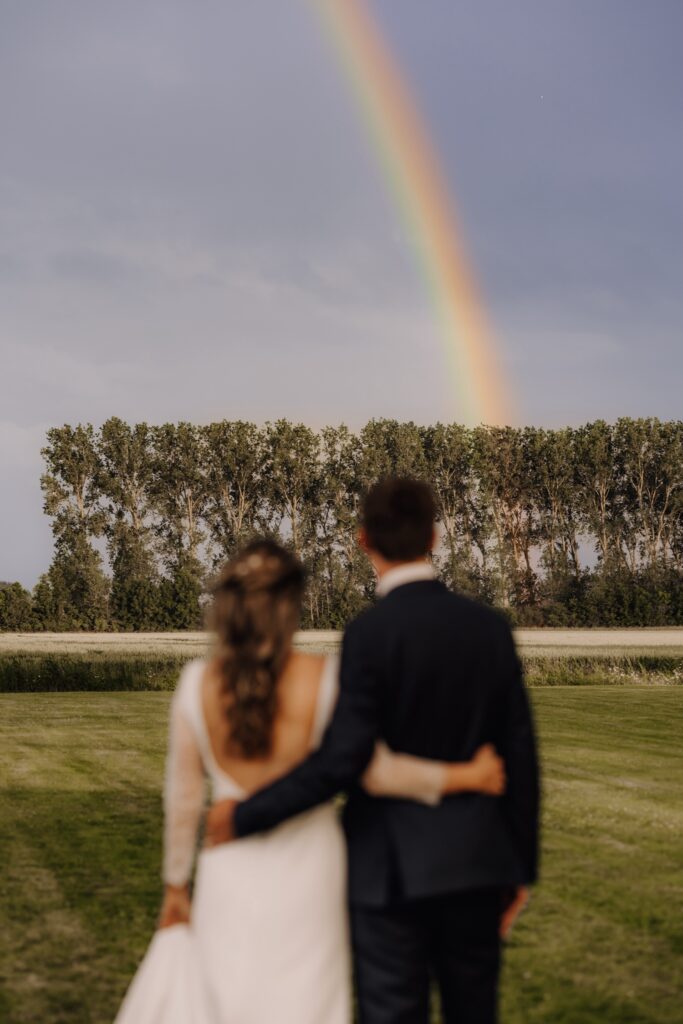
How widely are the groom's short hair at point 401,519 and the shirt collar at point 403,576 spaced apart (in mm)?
24

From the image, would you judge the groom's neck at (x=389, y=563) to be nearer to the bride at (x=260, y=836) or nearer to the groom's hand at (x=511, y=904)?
the bride at (x=260, y=836)

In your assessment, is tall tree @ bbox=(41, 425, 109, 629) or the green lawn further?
tall tree @ bbox=(41, 425, 109, 629)

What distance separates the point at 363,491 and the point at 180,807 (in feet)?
208

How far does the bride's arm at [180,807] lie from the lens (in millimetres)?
3055

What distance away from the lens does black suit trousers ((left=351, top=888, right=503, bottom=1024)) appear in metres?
2.95

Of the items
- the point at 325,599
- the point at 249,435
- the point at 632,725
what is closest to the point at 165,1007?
the point at 632,725

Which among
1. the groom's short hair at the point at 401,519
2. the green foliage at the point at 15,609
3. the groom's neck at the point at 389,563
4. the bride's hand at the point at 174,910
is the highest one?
the green foliage at the point at 15,609

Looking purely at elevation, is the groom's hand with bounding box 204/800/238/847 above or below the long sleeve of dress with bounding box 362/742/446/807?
below

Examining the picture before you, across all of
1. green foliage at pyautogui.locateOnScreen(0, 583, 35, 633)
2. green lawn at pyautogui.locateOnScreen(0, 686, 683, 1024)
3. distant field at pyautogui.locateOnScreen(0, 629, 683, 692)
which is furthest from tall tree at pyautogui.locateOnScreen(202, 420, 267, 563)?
green lawn at pyautogui.locateOnScreen(0, 686, 683, 1024)

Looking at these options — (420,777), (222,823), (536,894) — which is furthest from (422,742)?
(536,894)

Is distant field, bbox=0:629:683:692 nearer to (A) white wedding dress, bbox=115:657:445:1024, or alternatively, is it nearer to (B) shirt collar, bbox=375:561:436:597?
(A) white wedding dress, bbox=115:657:445:1024

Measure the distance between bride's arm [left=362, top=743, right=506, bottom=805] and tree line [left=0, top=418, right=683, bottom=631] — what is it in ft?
191

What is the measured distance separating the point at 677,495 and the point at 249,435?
26848mm

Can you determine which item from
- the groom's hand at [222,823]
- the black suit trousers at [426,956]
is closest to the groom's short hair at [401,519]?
the groom's hand at [222,823]
